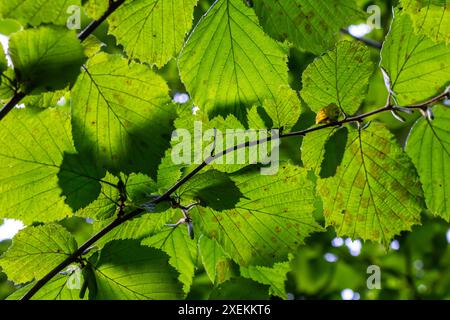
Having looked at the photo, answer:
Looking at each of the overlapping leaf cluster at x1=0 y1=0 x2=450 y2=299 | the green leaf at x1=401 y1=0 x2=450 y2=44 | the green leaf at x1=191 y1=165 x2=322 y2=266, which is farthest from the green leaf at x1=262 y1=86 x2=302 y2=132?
the green leaf at x1=401 y1=0 x2=450 y2=44

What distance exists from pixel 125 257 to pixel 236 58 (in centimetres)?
47

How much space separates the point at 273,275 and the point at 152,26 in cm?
69

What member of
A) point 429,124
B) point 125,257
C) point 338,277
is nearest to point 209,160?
point 125,257

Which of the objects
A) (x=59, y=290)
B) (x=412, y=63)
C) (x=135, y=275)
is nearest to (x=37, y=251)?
(x=59, y=290)

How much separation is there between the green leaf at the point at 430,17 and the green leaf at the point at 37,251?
A: 0.75 metres

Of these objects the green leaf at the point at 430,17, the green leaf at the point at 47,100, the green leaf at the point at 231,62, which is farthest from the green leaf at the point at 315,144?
the green leaf at the point at 47,100

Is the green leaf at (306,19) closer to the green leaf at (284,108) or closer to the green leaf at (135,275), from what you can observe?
the green leaf at (284,108)

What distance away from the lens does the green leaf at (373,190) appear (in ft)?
3.53

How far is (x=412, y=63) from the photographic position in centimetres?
106

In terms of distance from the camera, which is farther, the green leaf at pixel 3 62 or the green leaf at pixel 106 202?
the green leaf at pixel 106 202

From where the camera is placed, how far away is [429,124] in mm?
1132

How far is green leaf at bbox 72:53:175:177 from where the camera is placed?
874 mm

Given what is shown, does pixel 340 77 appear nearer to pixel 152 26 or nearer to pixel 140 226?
pixel 152 26
